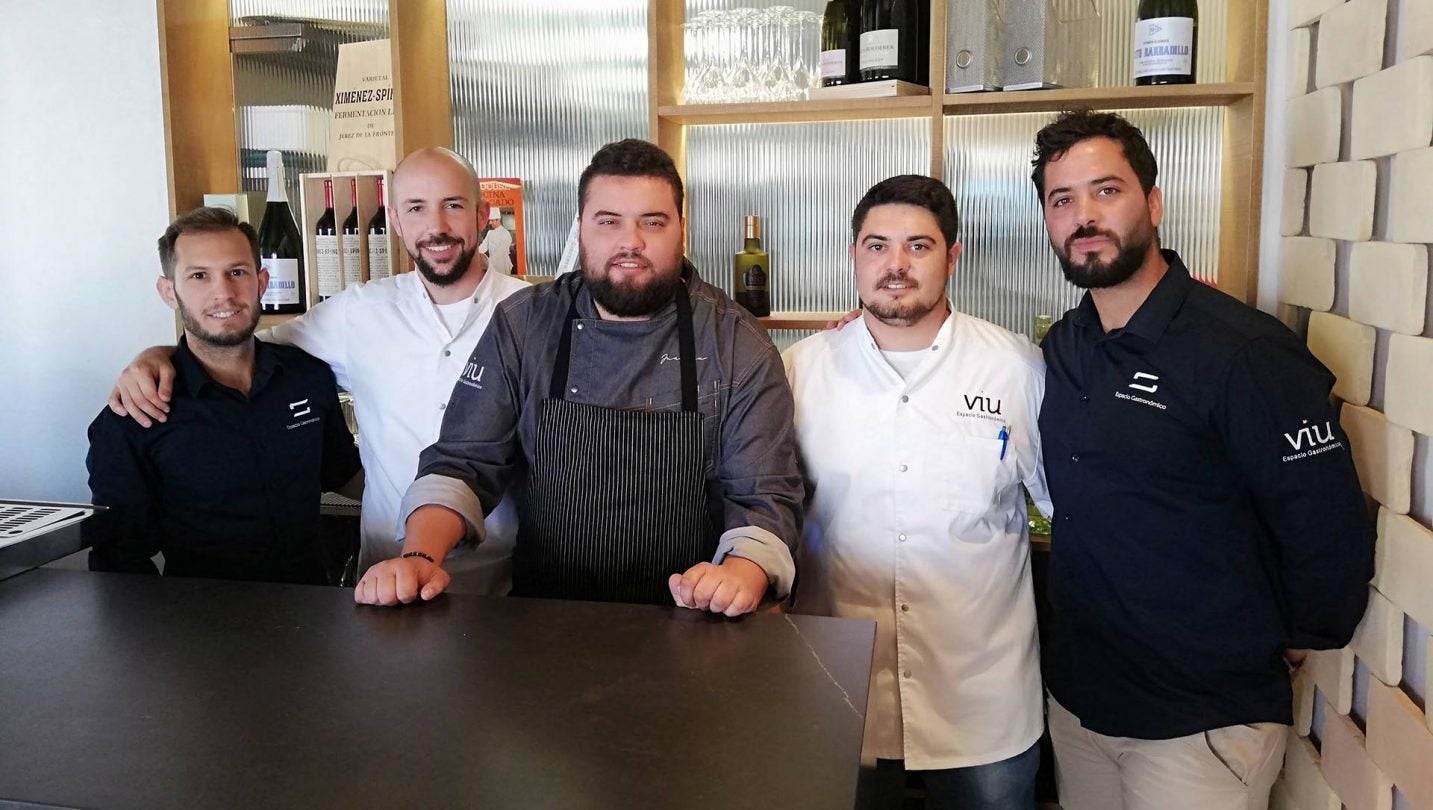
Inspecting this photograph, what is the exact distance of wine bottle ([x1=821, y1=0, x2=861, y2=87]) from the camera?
222 centimetres

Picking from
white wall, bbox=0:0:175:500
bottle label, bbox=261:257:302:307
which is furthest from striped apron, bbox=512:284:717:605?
white wall, bbox=0:0:175:500

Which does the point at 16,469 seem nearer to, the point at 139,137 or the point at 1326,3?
the point at 139,137

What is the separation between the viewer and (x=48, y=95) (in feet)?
9.16

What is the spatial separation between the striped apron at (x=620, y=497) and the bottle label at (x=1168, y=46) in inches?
40.7

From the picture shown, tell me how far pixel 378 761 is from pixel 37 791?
0.86ft

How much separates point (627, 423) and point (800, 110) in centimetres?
91

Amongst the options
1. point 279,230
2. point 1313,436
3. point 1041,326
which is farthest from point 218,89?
point 1313,436

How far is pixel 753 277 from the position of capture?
2.49 m

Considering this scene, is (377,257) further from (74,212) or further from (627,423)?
(627,423)

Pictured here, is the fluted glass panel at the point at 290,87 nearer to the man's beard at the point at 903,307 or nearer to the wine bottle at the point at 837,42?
the wine bottle at the point at 837,42

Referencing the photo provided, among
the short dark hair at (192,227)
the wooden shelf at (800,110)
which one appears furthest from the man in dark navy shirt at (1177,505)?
the short dark hair at (192,227)

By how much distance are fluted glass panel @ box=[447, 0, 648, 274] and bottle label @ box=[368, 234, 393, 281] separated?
31 centimetres

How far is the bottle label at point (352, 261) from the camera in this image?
2.51 meters

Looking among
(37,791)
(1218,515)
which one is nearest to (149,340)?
(37,791)
